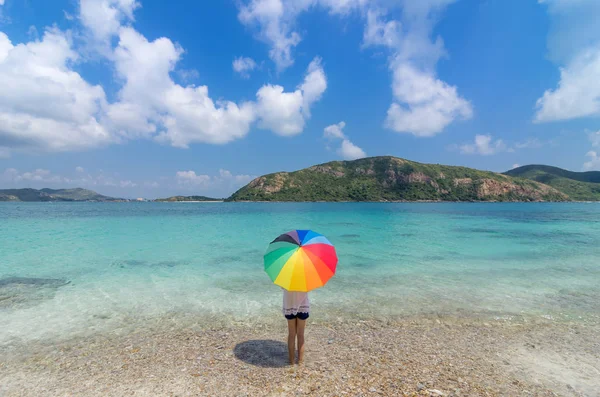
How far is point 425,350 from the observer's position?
7590mm

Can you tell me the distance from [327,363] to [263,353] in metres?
1.66

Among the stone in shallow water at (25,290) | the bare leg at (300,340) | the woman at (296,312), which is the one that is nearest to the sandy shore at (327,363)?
the bare leg at (300,340)

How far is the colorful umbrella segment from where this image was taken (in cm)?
571

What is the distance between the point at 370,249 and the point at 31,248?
89.7 ft

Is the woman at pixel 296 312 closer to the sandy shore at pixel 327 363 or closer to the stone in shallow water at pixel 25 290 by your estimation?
the sandy shore at pixel 327 363

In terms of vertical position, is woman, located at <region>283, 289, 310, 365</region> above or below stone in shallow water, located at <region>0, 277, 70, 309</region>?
above

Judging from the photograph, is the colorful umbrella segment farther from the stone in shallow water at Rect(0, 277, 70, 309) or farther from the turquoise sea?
the stone in shallow water at Rect(0, 277, 70, 309)

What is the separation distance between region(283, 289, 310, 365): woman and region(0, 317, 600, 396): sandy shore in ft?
1.35

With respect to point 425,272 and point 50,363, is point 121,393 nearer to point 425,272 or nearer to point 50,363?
point 50,363

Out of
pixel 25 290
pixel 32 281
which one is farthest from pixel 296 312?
pixel 32 281

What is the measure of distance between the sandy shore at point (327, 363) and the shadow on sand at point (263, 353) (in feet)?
0.08

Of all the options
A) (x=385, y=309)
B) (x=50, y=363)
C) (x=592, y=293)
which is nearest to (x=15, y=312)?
(x=50, y=363)

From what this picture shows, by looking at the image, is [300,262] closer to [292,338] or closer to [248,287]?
[292,338]

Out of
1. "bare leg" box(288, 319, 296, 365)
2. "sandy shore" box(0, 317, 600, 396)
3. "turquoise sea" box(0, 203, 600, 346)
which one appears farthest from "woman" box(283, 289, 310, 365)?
"turquoise sea" box(0, 203, 600, 346)
